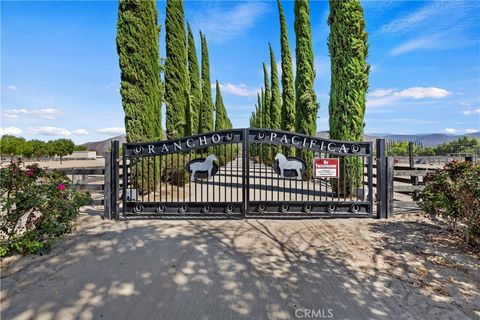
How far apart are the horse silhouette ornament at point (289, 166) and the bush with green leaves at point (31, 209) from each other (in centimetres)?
431

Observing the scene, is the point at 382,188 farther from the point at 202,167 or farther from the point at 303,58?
the point at 303,58

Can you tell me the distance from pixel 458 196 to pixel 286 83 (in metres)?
14.6

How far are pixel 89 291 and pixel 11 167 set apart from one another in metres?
2.63

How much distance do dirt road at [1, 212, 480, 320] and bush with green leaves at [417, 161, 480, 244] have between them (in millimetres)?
421

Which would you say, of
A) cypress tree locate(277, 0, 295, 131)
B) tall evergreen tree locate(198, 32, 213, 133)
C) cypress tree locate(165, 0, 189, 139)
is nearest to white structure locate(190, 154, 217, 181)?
cypress tree locate(165, 0, 189, 139)

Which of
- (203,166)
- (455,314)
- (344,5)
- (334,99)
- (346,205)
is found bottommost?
(455,314)

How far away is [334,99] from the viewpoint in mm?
8539

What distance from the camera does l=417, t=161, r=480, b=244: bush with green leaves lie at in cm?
414

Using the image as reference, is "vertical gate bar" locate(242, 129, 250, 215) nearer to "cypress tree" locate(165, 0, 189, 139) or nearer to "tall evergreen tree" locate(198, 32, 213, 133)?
"cypress tree" locate(165, 0, 189, 139)

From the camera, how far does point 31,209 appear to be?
438cm

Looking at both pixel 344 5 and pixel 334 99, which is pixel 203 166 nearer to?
pixel 334 99

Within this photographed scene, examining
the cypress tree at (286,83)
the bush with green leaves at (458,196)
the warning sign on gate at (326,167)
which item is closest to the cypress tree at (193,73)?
the cypress tree at (286,83)

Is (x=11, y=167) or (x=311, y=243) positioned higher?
(x=11, y=167)

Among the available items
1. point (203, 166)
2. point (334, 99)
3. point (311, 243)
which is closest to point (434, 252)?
point (311, 243)
